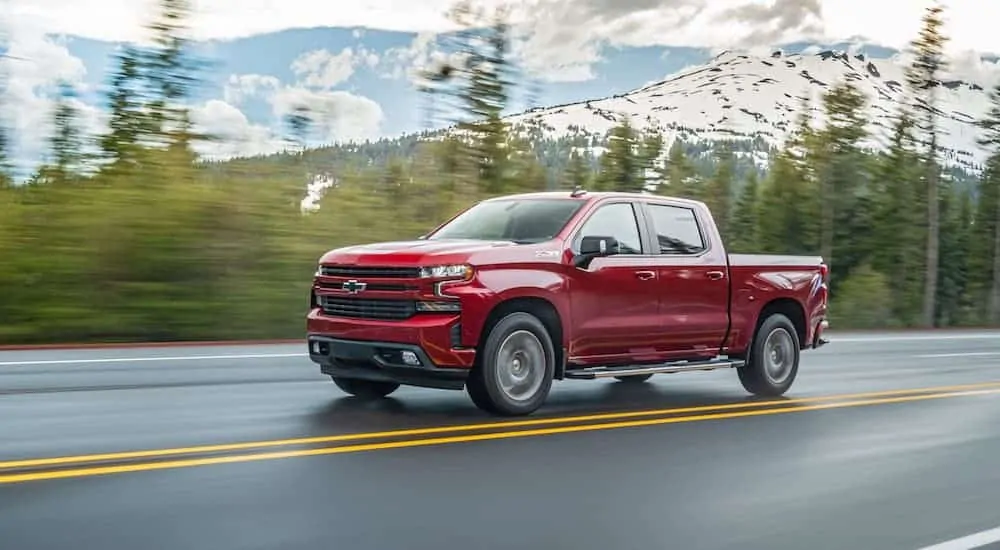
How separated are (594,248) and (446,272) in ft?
4.81

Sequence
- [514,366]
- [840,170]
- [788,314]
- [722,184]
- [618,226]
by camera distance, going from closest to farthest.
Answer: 1. [514,366]
2. [618,226]
3. [788,314]
4. [840,170]
5. [722,184]

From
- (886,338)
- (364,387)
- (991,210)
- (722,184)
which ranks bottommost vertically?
(886,338)

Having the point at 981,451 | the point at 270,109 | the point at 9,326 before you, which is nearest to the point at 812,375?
the point at 981,451

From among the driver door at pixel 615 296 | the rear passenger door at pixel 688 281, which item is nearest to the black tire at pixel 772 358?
the rear passenger door at pixel 688 281

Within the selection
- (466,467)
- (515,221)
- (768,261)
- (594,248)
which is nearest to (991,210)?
(768,261)

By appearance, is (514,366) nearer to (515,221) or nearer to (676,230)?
(515,221)

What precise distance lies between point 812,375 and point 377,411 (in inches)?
282

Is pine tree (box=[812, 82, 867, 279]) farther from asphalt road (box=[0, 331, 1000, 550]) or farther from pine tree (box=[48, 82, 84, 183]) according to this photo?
asphalt road (box=[0, 331, 1000, 550])

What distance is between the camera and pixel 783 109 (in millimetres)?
105062

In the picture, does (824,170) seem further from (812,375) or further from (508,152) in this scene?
(812,375)

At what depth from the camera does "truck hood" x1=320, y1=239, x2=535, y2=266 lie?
9.57 metres

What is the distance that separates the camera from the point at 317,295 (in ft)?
34.1

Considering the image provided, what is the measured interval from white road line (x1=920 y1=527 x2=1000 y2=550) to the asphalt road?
0.07ft

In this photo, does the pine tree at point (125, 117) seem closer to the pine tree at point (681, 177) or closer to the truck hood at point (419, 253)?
the truck hood at point (419, 253)
